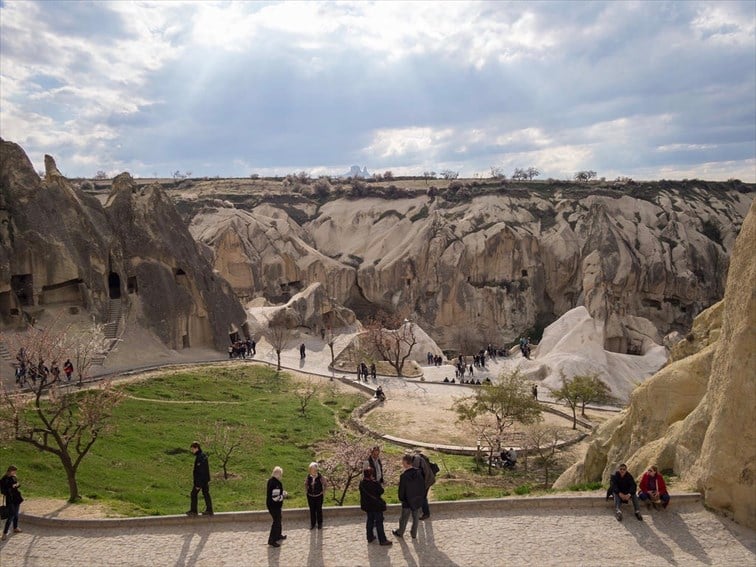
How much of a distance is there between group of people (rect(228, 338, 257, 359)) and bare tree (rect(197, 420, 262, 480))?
1518 centimetres

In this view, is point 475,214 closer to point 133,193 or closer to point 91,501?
point 133,193

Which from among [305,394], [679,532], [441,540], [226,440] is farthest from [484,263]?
[441,540]

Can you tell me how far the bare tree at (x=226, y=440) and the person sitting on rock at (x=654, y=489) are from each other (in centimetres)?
1145

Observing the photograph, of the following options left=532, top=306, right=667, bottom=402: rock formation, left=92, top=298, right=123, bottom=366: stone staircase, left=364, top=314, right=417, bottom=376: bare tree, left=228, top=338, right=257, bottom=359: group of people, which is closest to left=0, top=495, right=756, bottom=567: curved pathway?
left=92, top=298, right=123, bottom=366: stone staircase

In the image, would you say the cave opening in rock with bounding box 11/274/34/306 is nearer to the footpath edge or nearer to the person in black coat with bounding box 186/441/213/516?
the footpath edge

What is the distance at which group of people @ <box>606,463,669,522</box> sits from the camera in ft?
34.3

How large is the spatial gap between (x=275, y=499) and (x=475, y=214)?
7558 centimetres

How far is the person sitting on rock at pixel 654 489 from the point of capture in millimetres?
10461

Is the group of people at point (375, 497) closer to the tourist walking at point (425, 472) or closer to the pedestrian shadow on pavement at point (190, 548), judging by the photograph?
the tourist walking at point (425, 472)

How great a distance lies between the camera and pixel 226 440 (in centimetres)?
1902

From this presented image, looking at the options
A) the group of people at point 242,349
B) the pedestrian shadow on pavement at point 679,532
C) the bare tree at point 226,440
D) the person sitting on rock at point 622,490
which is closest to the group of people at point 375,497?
the person sitting on rock at point 622,490

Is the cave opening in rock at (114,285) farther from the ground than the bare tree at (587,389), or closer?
farther from the ground

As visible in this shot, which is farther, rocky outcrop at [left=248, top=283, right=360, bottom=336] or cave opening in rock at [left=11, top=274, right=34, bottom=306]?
rocky outcrop at [left=248, top=283, right=360, bottom=336]

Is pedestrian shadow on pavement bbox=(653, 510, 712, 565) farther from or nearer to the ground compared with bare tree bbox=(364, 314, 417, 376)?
nearer to the ground
